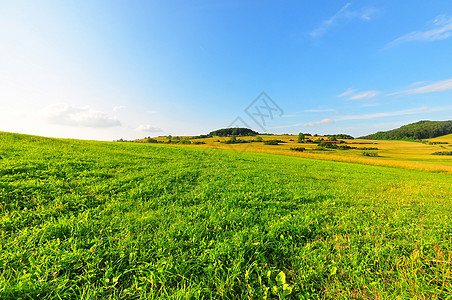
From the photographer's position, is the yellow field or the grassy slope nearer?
the grassy slope

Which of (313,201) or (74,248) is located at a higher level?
(74,248)

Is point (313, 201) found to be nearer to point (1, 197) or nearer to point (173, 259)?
point (173, 259)

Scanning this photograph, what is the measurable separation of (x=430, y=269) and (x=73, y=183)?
8916mm

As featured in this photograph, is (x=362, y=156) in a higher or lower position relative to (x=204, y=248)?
lower

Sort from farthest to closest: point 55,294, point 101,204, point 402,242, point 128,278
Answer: point 101,204 → point 402,242 → point 128,278 → point 55,294

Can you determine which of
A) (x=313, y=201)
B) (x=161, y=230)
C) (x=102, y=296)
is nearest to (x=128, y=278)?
(x=102, y=296)

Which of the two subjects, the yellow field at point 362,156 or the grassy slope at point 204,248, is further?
the yellow field at point 362,156

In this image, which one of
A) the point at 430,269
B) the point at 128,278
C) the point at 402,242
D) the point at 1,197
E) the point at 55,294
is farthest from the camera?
the point at 1,197

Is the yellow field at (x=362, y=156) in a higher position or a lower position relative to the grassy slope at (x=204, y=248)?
lower

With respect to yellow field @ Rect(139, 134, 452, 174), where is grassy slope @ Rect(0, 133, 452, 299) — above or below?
above

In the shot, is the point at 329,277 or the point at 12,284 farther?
the point at 329,277

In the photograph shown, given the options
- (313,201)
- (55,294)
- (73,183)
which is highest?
(73,183)

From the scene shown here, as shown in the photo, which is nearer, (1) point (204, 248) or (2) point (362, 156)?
(1) point (204, 248)

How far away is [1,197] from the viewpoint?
3885mm
